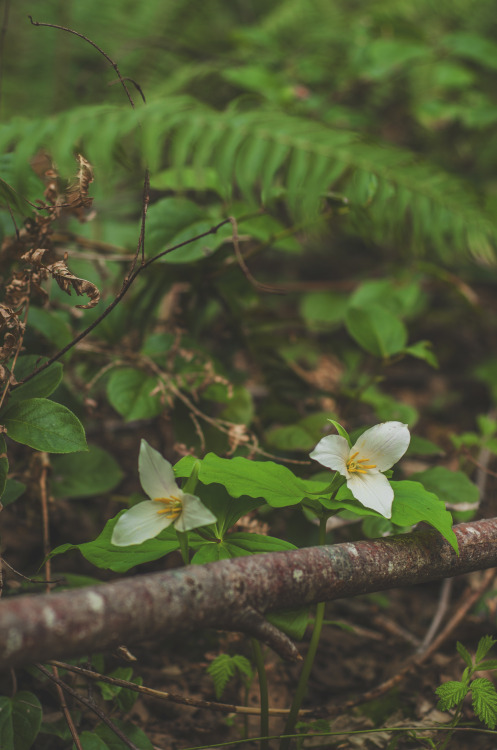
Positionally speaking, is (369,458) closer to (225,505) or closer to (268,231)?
(225,505)

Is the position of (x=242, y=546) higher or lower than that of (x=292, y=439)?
higher

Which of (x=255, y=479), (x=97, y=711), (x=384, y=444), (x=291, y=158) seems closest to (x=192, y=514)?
(x=255, y=479)

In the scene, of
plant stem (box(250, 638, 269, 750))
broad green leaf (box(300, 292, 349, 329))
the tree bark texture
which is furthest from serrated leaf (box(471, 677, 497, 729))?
broad green leaf (box(300, 292, 349, 329))

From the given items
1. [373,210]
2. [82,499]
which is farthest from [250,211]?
[82,499]

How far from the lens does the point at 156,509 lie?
44.4 inches

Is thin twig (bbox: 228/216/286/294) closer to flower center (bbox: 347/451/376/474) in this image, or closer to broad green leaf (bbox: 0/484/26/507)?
flower center (bbox: 347/451/376/474)

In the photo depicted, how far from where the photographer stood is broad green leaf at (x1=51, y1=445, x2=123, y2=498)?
1.80 metres

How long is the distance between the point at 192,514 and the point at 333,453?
1.16 feet

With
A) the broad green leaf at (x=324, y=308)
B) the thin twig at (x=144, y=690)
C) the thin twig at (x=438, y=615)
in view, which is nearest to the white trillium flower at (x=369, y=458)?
the thin twig at (x=144, y=690)

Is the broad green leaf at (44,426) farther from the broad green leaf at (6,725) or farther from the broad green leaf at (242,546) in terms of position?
the broad green leaf at (6,725)

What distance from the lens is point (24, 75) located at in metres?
4.02

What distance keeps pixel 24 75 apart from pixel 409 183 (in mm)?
3128

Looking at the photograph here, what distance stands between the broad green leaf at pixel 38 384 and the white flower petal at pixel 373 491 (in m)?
0.80

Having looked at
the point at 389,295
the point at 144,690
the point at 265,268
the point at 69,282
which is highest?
the point at 69,282
